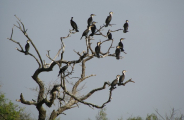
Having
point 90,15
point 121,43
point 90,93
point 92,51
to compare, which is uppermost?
point 90,15

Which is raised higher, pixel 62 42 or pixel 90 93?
pixel 62 42

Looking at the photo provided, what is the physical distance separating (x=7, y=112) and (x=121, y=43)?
5.79 m

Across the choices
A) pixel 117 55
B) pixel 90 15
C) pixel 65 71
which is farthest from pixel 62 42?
pixel 90 15

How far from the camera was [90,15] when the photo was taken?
12.0 m

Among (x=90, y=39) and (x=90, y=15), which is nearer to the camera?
(x=90, y=39)

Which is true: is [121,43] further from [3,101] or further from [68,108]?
[3,101]

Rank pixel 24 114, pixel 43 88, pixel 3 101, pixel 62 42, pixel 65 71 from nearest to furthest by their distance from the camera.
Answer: pixel 65 71
pixel 62 42
pixel 43 88
pixel 3 101
pixel 24 114

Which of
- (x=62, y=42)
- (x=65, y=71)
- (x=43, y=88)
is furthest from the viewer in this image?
(x=43, y=88)

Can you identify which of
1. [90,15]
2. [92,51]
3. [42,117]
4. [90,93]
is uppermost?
[90,15]

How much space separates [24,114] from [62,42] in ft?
22.8

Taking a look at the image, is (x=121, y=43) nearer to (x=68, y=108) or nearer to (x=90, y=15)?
(x=90, y=15)

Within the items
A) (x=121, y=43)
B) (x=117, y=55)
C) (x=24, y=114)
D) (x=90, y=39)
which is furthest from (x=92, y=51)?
(x=24, y=114)

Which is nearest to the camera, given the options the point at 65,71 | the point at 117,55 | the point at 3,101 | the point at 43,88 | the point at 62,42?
the point at 65,71

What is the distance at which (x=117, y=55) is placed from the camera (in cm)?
1010
